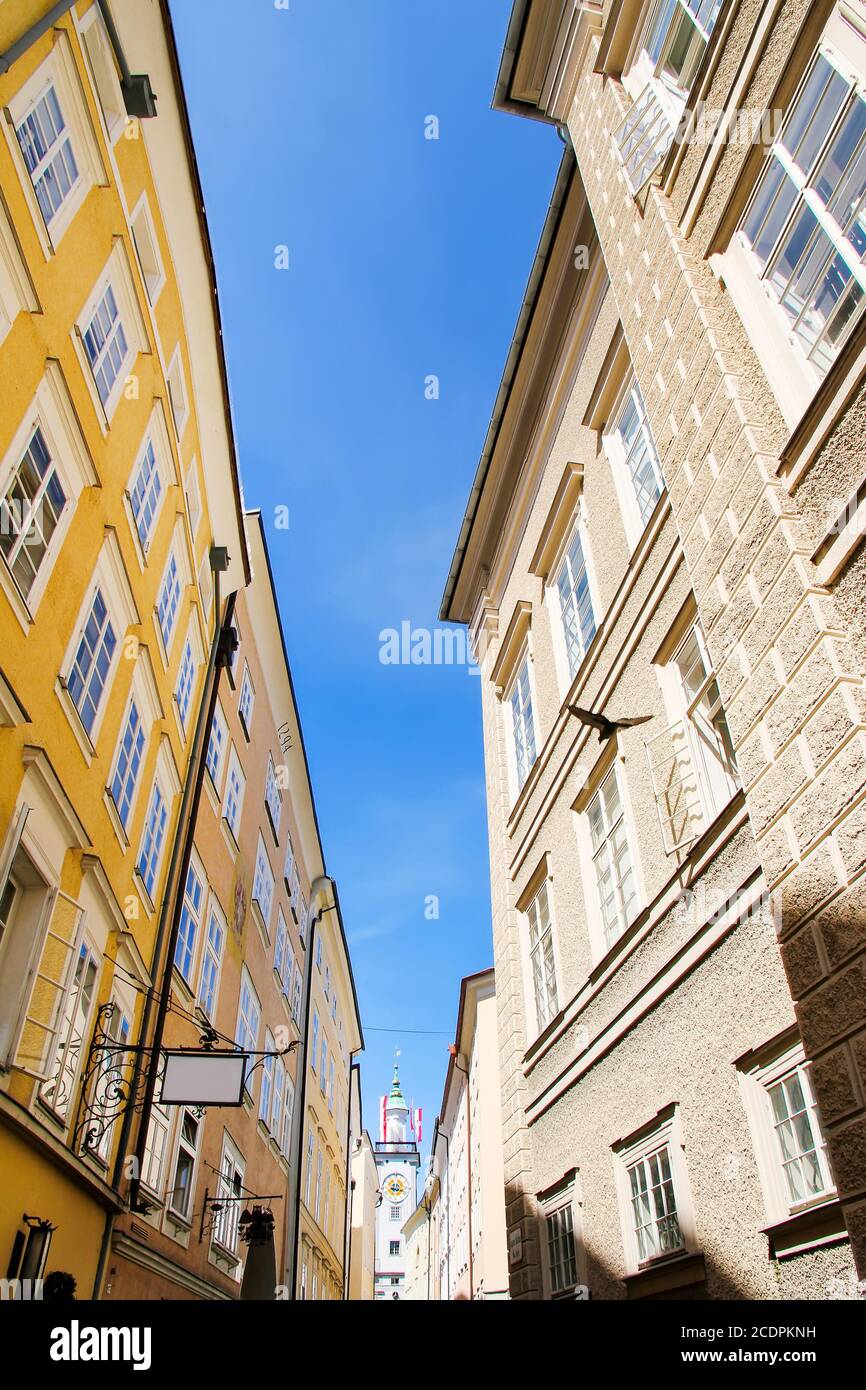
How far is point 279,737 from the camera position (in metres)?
24.7

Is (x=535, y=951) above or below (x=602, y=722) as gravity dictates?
below

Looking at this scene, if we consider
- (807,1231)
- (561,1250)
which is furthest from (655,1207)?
(561,1250)

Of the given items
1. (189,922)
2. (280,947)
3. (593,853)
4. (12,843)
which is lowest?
(12,843)

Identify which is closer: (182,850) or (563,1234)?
(563,1234)

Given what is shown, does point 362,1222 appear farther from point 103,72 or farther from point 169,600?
point 103,72

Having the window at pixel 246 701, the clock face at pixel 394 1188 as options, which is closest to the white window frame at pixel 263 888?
the window at pixel 246 701

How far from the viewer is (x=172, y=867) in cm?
1338

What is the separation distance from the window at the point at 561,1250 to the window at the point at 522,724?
17.8ft

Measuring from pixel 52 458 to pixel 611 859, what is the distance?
275 inches

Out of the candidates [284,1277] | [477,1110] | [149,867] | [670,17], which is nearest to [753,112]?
[670,17]

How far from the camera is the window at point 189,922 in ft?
45.6

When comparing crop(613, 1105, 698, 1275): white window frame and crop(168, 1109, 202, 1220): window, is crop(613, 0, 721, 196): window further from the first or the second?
crop(168, 1109, 202, 1220): window

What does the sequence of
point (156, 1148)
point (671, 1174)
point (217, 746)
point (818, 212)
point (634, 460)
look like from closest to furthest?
1. point (818, 212)
2. point (671, 1174)
3. point (634, 460)
4. point (156, 1148)
5. point (217, 746)

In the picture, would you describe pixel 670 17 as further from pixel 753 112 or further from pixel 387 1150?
pixel 387 1150
